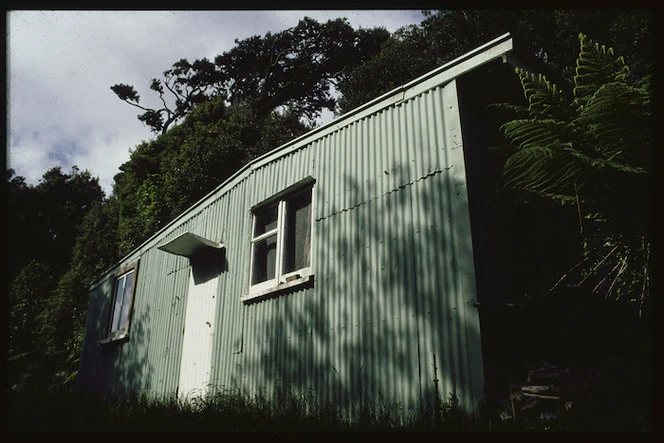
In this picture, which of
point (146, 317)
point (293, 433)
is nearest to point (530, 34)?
point (146, 317)

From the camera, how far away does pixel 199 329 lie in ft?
26.0

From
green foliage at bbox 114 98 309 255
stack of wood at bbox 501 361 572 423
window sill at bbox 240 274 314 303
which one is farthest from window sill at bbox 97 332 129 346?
stack of wood at bbox 501 361 572 423

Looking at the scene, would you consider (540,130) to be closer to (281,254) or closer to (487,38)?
(281,254)

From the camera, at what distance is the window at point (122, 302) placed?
1070cm

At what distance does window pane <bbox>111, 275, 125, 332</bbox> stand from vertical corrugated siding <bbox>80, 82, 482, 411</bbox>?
5253 millimetres

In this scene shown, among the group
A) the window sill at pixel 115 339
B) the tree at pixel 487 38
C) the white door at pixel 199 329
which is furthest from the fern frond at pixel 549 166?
the tree at pixel 487 38

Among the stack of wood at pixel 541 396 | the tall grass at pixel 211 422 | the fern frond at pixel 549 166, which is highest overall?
the fern frond at pixel 549 166

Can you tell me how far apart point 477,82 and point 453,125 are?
712mm

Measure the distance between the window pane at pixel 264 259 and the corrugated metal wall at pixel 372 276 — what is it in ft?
0.47

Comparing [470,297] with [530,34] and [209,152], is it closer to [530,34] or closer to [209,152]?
[530,34]

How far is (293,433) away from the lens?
3320 mm

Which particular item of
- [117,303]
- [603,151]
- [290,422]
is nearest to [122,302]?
[117,303]

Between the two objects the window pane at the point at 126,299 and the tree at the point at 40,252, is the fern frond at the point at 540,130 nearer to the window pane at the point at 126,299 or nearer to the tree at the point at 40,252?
the window pane at the point at 126,299

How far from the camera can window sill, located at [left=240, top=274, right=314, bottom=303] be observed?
19.2ft
